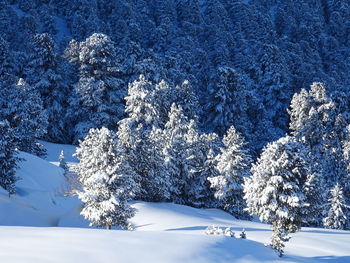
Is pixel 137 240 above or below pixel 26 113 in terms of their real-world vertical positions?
below

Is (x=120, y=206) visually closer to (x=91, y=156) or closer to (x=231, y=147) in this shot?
(x=91, y=156)

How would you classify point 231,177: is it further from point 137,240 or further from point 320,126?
point 137,240

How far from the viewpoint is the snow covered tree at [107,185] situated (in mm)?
19266

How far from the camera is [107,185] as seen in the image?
64.0 ft

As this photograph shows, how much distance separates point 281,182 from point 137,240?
8.10 m

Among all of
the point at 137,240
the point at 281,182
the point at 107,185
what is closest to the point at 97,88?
the point at 107,185

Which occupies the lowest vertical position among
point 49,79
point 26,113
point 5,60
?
point 26,113

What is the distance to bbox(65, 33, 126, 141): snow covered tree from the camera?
44594 mm

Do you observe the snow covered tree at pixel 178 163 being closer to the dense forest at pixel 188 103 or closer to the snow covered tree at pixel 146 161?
the dense forest at pixel 188 103

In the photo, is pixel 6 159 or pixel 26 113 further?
pixel 26 113

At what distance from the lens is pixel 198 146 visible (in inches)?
1249

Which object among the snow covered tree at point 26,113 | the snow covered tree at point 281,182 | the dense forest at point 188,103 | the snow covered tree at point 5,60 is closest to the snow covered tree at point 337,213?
the dense forest at point 188,103

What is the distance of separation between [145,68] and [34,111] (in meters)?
15.6

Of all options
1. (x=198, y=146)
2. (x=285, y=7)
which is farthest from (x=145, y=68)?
(x=285, y=7)
